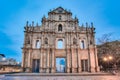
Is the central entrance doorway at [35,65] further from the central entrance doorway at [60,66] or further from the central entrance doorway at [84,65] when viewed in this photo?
the central entrance doorway at [84,65]

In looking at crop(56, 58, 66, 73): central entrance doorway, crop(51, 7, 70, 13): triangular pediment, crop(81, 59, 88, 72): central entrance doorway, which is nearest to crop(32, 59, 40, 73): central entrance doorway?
crop(56, 58, 66, 73): central entrance doorway

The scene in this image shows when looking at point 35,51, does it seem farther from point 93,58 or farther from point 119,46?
point 119,46

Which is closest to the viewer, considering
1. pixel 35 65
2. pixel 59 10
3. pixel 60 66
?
pixel 35 65

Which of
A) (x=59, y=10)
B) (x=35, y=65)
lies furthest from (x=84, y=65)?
(x=59, y=10)

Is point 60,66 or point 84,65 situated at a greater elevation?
point 84,65

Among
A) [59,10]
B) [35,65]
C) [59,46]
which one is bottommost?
[35,65]

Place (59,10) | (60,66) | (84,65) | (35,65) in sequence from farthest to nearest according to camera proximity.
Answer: (59,10) → (60,66) → (84,65) → (35,65)

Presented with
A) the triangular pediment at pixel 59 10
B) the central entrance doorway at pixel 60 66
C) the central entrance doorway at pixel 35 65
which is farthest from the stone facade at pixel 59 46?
the triangular pediment at pixel 59 10

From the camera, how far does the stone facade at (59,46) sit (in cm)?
2519

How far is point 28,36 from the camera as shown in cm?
2658

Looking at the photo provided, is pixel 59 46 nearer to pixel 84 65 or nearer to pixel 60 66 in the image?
pixel 60 66

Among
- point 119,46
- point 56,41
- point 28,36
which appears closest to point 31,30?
point 28,36

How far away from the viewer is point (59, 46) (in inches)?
1050

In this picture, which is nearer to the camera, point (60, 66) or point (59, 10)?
point (60, 66)
